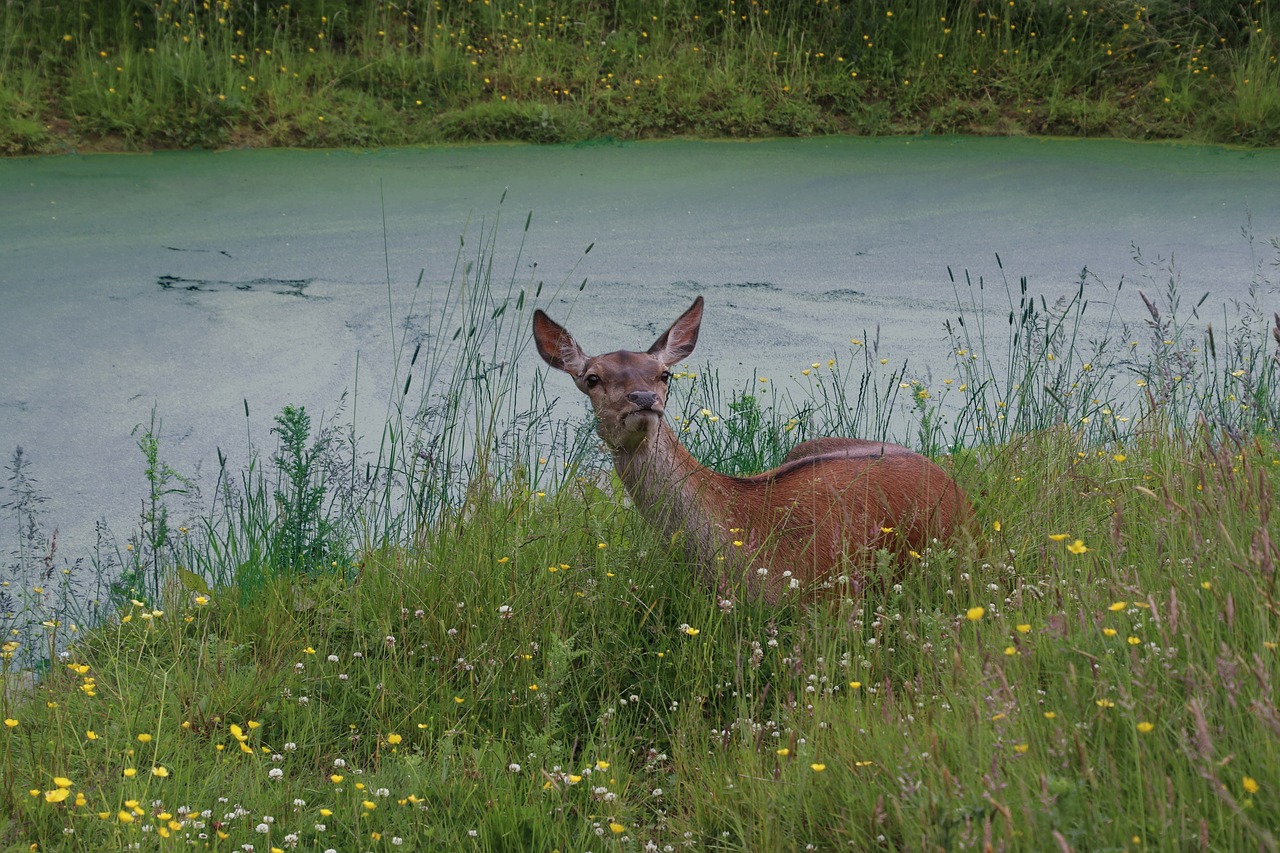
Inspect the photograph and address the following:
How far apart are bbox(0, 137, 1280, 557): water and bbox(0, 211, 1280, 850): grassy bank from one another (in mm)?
1036

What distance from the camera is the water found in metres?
4.59

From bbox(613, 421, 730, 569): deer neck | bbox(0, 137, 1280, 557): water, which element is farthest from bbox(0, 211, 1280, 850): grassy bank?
bbox(0, 137, 1280, 557): water

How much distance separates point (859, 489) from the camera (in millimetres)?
2893

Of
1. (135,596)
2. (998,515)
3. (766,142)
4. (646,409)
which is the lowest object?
(135,596)

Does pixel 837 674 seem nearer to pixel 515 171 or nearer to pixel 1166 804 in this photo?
pixel 1166 804

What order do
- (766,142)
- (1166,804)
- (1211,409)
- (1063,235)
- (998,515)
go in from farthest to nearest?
1. (766,142)
2. (1063,235)
3. (1211,409)
4. (998,515)
5. (1166,804)

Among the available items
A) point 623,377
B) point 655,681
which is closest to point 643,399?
point 623,377

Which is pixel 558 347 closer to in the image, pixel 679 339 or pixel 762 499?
pixel 679 339

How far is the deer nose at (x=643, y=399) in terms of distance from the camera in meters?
2.73

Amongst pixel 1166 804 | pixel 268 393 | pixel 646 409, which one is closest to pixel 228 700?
pixel 646 409

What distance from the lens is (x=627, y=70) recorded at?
8.11m

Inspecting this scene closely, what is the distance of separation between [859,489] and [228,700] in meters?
1.37

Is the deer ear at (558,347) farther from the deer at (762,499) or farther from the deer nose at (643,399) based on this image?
the deer nose at (643,399)

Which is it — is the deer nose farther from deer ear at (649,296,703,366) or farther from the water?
the water
